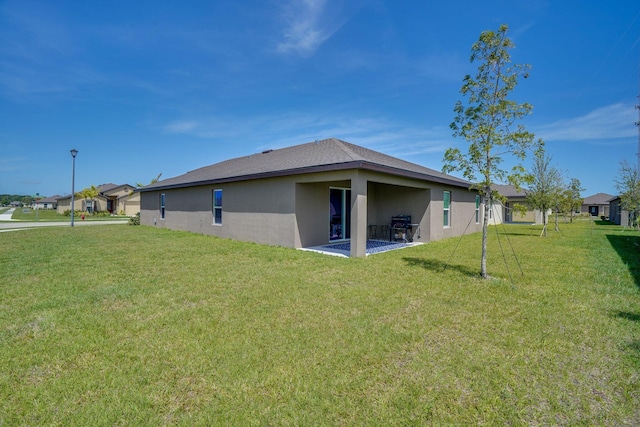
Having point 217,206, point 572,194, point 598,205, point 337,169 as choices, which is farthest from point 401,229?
point 598,205

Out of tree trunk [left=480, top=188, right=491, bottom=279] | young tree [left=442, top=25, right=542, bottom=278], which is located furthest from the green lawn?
young tree [left=442, top=25, right=542, bottom=278]

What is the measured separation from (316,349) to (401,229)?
33.0 ft

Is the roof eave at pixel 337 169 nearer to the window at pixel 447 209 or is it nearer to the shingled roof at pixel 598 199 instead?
the window at pixel 447 209

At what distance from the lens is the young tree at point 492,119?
6.21 meters

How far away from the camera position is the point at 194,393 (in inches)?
99.1

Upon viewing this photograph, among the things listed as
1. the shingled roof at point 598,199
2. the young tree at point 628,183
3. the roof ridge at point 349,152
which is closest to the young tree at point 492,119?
the roof ridge at point 349,152

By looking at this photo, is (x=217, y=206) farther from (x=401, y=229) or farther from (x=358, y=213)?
(x=401, y=229)

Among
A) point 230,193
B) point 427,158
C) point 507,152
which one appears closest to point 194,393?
point 507,152

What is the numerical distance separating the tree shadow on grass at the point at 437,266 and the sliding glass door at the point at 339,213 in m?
4.11

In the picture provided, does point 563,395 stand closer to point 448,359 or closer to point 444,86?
point 448,359

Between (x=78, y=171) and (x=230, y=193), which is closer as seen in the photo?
(x=230, y=193)

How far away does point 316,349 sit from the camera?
3.26 meters

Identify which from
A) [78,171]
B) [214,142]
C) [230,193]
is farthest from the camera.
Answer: [214,142]

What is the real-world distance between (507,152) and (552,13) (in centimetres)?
694
